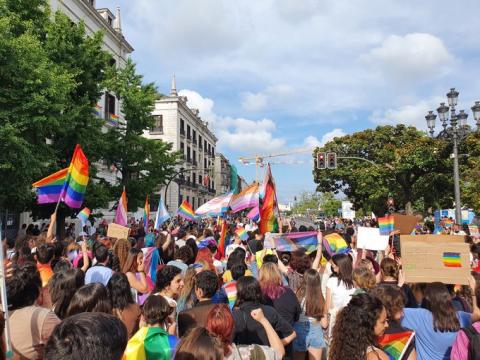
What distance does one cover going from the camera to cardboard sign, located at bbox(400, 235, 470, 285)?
423 centimetres

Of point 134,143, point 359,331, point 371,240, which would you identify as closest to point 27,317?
point 359,331

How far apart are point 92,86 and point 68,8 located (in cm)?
921

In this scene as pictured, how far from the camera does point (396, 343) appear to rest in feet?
11.0

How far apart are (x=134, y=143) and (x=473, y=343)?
21.7 metres

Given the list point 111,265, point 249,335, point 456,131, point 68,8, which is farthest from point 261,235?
point 68,8

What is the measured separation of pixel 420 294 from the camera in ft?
15.4

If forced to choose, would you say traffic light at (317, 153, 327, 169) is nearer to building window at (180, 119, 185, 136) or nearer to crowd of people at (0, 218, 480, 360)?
crowd of people at (0, 218, 480, 360)

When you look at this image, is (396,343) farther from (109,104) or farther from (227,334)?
(109,104)

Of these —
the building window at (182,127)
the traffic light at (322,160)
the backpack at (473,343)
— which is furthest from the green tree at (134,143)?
the building window at (182,127)

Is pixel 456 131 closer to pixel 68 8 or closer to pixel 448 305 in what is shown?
pixel 448 305

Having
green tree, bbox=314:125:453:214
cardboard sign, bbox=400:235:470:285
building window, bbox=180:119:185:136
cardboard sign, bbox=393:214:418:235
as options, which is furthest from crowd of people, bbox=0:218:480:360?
building window, bbox=180:119:185:136

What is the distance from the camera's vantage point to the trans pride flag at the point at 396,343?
328cm

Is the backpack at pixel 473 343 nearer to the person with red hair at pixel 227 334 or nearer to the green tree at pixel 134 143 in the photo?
the person with red hair at pixel 227 334

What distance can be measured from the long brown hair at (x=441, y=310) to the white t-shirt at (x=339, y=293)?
3.60 ft
